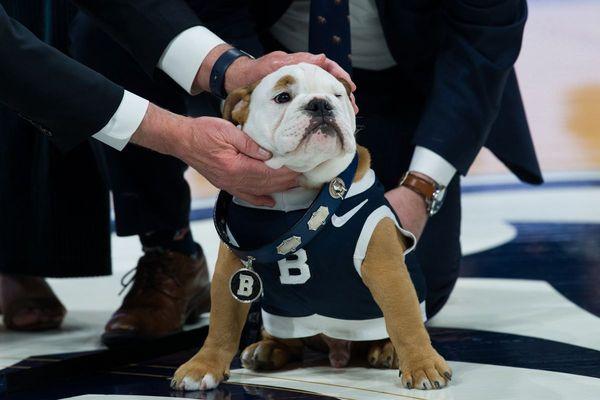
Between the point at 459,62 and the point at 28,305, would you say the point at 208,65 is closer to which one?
the point at 459,62

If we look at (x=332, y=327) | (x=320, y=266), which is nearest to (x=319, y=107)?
(x=320, y=266)

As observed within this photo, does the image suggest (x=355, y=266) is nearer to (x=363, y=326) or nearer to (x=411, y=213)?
(x=363, y=326)

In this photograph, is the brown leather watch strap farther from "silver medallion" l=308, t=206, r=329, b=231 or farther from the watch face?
"silver medallion" l=308, t=206, r=329, b=231

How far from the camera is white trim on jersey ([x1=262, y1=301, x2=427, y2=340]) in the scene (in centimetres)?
171

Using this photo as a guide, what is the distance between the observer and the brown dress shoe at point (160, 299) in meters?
2.07

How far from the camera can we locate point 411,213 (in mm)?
1889

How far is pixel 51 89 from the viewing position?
1.63 metres

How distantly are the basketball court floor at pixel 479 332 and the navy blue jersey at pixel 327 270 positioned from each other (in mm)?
77

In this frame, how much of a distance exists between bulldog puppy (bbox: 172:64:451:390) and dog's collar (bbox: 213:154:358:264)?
0.01 meters

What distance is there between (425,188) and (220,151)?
1.47 ft

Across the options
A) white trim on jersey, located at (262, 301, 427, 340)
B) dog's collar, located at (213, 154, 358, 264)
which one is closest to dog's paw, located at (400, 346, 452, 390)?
white trim on jersey, located at (262, 301, 427, 340)

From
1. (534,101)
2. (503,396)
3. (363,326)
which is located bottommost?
(503,396)

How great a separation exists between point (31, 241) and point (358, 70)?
2.37ft

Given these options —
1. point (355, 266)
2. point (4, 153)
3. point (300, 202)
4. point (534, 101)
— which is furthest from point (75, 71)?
point (534, 101)
